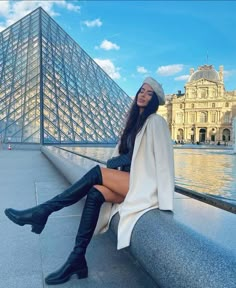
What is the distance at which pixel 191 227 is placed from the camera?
1.56m

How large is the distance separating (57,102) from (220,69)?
62.4 metres

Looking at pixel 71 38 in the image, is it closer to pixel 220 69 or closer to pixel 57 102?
pixel 57 102

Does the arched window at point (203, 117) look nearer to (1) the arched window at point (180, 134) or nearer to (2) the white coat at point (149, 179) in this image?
(1) the arched window at point (180, 134)

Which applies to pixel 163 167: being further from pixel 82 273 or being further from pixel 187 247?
pixel 82 273

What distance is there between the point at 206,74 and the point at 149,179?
238 ft

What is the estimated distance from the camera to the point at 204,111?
66.1 metres

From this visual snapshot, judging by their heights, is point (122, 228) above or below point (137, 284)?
above

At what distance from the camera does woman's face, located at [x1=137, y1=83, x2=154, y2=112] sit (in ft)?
6.80

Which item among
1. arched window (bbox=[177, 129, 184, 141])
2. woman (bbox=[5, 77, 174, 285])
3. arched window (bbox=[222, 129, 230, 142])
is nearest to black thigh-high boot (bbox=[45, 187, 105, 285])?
woman (bbox=[5, 77, 174, 285])

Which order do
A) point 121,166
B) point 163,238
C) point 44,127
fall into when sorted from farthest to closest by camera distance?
point 44,127, point 121,166, point 163,238

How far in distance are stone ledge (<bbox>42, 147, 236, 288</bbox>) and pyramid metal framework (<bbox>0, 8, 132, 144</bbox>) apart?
16044 mm

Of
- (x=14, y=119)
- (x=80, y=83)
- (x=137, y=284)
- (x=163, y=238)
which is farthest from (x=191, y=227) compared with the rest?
(x=80, y=83)

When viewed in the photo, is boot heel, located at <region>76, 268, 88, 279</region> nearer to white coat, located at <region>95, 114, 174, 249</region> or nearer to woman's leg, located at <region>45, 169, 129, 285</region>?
woman's leg, located at <region>45, 169, 129, 285</region>

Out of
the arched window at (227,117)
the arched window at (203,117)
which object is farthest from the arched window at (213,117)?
the arched window at (227,117)
